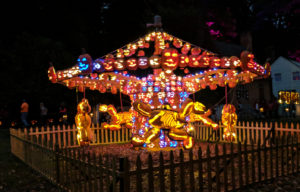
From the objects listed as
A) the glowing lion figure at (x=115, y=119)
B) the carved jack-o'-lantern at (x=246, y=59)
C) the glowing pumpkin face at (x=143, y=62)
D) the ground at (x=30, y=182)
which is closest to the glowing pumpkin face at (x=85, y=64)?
the glowing pumpkin face at (x=143, y=62)

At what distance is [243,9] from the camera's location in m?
26.8

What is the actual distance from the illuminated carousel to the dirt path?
2360 millimetres

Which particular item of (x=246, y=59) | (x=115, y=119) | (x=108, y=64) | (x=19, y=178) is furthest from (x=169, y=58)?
(x=19, y=178)

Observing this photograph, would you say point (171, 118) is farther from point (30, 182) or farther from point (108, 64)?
point (30, 182)

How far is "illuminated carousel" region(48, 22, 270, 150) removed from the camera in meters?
8.11

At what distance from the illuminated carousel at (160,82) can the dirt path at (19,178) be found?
236 centimetres

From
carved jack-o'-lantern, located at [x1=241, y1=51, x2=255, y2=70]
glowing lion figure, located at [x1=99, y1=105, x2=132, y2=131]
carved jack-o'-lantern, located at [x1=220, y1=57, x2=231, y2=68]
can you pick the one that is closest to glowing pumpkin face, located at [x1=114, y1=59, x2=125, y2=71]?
carved jack-o'-lantern, located at [x1=220, y1=57, x2=231, y2=68]

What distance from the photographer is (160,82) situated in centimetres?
1008

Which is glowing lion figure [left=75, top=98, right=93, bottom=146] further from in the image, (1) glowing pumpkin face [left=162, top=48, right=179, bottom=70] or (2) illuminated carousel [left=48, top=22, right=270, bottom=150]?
(1) glowing pumpkin face [left=162, top=48, right=179, bottom=70]

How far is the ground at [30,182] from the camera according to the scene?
618 centimetres

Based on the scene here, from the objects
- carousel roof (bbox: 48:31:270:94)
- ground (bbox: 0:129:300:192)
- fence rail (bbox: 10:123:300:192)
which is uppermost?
carousel roof (bbox: 48:31:270:94)

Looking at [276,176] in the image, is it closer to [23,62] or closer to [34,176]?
[34,176]

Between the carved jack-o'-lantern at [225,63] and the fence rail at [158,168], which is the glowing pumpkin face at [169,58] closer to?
the carved jack-o'-lantern at [225,63]

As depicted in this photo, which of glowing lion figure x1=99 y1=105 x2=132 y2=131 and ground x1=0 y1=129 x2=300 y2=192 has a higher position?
glowing lion figure x1=99 y1=105 x2=132 y2=131
